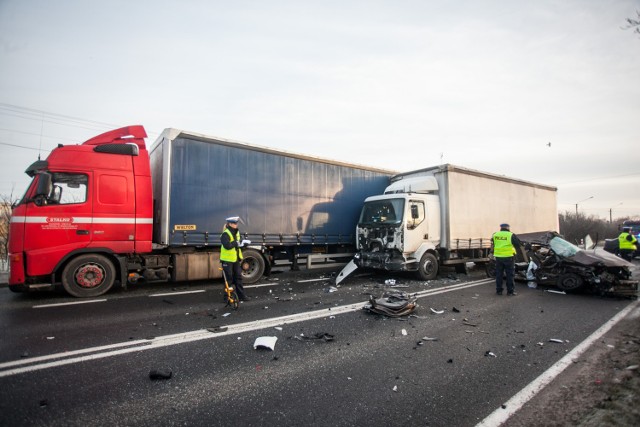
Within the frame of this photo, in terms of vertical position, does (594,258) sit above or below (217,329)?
above

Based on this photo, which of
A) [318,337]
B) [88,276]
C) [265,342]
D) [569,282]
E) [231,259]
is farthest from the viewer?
[569,282]

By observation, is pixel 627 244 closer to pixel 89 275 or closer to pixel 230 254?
pixel 230 254

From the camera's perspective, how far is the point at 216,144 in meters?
7.70

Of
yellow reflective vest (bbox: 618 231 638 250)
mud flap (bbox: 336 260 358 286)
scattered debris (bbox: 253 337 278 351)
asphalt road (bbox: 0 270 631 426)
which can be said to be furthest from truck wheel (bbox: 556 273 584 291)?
yellow reflective vest (bbox: 618 231 638 250)

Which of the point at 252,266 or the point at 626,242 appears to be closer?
the point at 252,266

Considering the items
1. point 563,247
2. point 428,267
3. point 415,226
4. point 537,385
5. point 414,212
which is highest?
point 414,212

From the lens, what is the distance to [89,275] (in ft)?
20.7

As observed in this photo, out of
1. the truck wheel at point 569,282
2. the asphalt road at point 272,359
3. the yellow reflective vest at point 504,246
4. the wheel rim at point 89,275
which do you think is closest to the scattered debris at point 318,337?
the asphalt road at point 272,359

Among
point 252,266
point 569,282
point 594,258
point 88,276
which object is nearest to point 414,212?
point 569,282

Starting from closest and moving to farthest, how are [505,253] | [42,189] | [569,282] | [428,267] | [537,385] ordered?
[537,385]
[42,189]
[569,282]
[505,253]
[428,267]

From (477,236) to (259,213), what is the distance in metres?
7.03

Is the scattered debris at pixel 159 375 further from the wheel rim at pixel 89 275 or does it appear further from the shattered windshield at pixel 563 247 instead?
the shattered windshield at pixel 563 247

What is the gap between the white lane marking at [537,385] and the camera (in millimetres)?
2354

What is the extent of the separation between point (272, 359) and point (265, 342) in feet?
1.31
